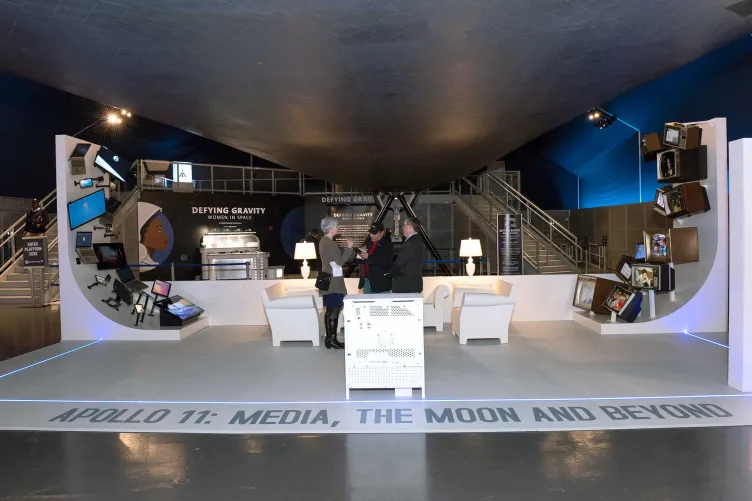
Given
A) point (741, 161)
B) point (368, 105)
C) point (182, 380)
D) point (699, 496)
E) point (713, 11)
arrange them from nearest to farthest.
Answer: point (699, 496), point (713, 11), point (741, 161), point (182, 380), point (368, 105)

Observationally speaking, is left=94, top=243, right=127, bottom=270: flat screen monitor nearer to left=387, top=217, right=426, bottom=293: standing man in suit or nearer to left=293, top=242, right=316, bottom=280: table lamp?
left=293, top=242, right=316, bottom=280: table lamp

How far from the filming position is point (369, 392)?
447 centimetres

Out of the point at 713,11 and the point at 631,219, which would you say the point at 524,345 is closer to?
the point at 713,11

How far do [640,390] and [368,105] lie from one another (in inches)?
168

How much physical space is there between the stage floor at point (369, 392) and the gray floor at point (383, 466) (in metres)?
0.23

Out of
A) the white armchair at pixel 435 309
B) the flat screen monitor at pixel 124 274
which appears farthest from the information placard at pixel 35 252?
the white armchair at pixel 435 309

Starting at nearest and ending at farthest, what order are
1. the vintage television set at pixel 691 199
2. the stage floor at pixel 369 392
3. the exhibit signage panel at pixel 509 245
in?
the stage floor at pixel 369 392, the vintage television set at pixel 691 199, the exhibit signage panel at pixel 509 245

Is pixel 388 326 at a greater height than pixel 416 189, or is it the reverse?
pixel 416 189

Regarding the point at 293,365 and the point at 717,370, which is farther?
the point at 293,365

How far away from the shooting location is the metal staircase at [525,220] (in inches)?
523

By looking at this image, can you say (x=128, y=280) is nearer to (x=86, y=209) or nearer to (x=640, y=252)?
(x=86, y=209)

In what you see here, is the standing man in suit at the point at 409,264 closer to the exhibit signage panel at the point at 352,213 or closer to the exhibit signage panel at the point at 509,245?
the exhibit signage panel at the point at 509,245

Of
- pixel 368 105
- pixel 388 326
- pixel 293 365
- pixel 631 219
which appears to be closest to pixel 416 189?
pixel 631 219

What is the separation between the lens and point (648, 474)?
2816mm
